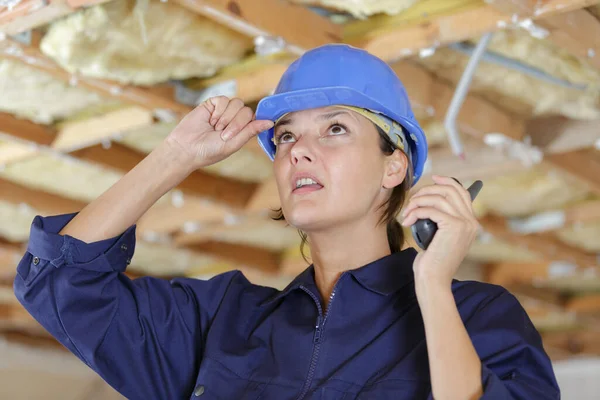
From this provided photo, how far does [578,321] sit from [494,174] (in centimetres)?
303

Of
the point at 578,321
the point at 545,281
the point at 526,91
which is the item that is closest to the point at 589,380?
the point at 578,321

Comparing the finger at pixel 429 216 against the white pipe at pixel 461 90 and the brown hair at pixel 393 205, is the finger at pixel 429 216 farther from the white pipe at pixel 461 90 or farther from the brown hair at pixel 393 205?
the white pipe at pixel 461 90

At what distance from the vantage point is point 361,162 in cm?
155

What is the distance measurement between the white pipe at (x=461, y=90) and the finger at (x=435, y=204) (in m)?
1.34

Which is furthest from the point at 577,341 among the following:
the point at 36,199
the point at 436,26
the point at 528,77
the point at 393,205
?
the point at 393,205

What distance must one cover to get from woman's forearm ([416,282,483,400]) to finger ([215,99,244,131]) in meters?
0.59

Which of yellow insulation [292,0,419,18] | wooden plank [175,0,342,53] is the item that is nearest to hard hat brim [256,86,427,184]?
wooden plank [175,0,342,53]

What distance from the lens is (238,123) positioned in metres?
1.62

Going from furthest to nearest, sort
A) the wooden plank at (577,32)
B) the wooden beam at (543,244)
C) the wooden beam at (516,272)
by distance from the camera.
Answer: the wooden beam at (516,272), the wooden beam at (543,244), the wooden plank at (577,32)

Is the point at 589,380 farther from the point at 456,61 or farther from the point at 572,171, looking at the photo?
the point at 456,61

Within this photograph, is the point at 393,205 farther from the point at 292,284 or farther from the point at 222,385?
the point at 222,385

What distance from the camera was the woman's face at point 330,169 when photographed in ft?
4.91

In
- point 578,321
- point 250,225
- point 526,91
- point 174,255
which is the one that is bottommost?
point 578,321

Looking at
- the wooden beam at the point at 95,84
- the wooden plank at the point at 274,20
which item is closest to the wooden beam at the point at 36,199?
the wooden beam at the point at 95,84
